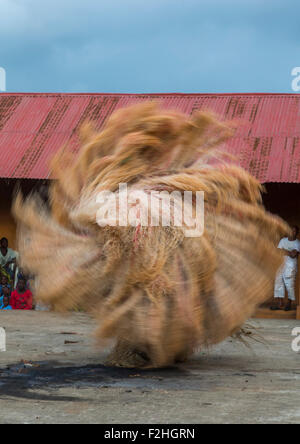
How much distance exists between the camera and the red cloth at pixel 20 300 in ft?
45.0

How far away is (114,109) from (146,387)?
33.4ft

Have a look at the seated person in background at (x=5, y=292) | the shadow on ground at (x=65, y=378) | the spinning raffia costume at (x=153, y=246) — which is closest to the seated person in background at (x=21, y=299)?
the seated person in background at (x=5, y=292)

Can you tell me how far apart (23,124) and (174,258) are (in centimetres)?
997

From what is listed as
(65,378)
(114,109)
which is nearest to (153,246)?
(65,378)

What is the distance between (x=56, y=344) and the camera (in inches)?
348

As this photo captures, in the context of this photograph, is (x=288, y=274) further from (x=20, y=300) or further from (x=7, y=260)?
(x=7, y=260)

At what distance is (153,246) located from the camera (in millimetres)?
6156

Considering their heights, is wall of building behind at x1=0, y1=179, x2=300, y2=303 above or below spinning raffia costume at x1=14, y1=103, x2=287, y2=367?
above

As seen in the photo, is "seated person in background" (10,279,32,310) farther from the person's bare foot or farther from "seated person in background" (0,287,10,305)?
the person's bare foot

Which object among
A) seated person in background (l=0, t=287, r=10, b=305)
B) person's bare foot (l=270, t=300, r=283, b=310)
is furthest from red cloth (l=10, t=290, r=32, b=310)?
person's bare foot (l=270, t=300, r=283, b=310)

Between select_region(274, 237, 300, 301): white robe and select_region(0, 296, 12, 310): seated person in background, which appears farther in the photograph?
select_region(274, 237, 300, 301): white robe

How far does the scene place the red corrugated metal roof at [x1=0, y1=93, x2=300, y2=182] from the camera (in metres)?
13.6

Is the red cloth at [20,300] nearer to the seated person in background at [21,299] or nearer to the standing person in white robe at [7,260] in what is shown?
the seated person in background at [21,299]

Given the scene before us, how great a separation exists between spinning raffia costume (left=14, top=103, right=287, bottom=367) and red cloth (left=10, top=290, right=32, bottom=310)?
7006mm
